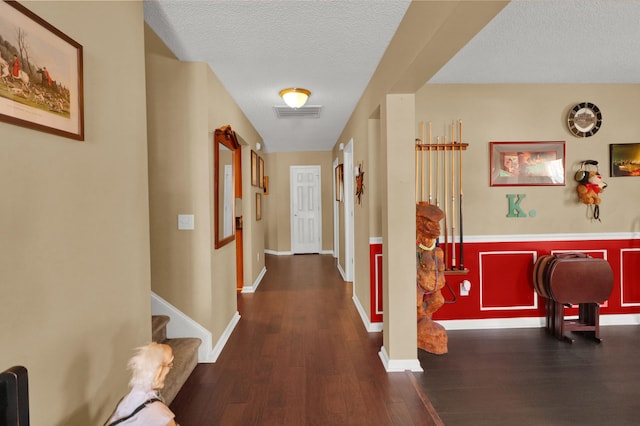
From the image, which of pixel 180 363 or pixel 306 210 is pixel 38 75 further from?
pixel 306 210

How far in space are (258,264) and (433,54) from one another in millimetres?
4091

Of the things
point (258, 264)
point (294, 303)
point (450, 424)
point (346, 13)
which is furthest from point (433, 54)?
point (258, 264)

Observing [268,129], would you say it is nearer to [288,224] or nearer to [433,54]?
[288,224]

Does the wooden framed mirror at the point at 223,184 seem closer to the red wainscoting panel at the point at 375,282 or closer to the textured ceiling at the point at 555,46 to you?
the red wainscoting panel at the point at 375,282

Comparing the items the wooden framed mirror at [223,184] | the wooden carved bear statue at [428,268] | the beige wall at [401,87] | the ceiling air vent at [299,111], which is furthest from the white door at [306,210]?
the wooden carved bear statue at [428,268]

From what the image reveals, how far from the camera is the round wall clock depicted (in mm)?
3260

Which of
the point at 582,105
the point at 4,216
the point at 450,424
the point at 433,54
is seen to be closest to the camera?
the point at 4,216

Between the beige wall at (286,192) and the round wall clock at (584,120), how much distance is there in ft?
15.7

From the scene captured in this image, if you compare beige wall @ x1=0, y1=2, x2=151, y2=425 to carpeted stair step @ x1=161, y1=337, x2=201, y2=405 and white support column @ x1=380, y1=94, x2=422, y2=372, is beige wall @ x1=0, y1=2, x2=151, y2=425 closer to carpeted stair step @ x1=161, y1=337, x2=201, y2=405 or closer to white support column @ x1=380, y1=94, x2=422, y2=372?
carpeted stair step @ x1=161, y1=337, x2=201, y2=405

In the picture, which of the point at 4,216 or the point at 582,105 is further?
the point at 582,105

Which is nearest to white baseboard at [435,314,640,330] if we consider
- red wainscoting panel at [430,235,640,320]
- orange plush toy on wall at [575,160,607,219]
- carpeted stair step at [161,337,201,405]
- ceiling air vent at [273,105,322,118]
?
red wainscoting panel at [430,235,640,320]

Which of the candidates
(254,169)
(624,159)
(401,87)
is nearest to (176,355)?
(401,87)

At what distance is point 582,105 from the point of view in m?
3.27

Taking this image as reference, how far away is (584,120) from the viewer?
327 centimetres
